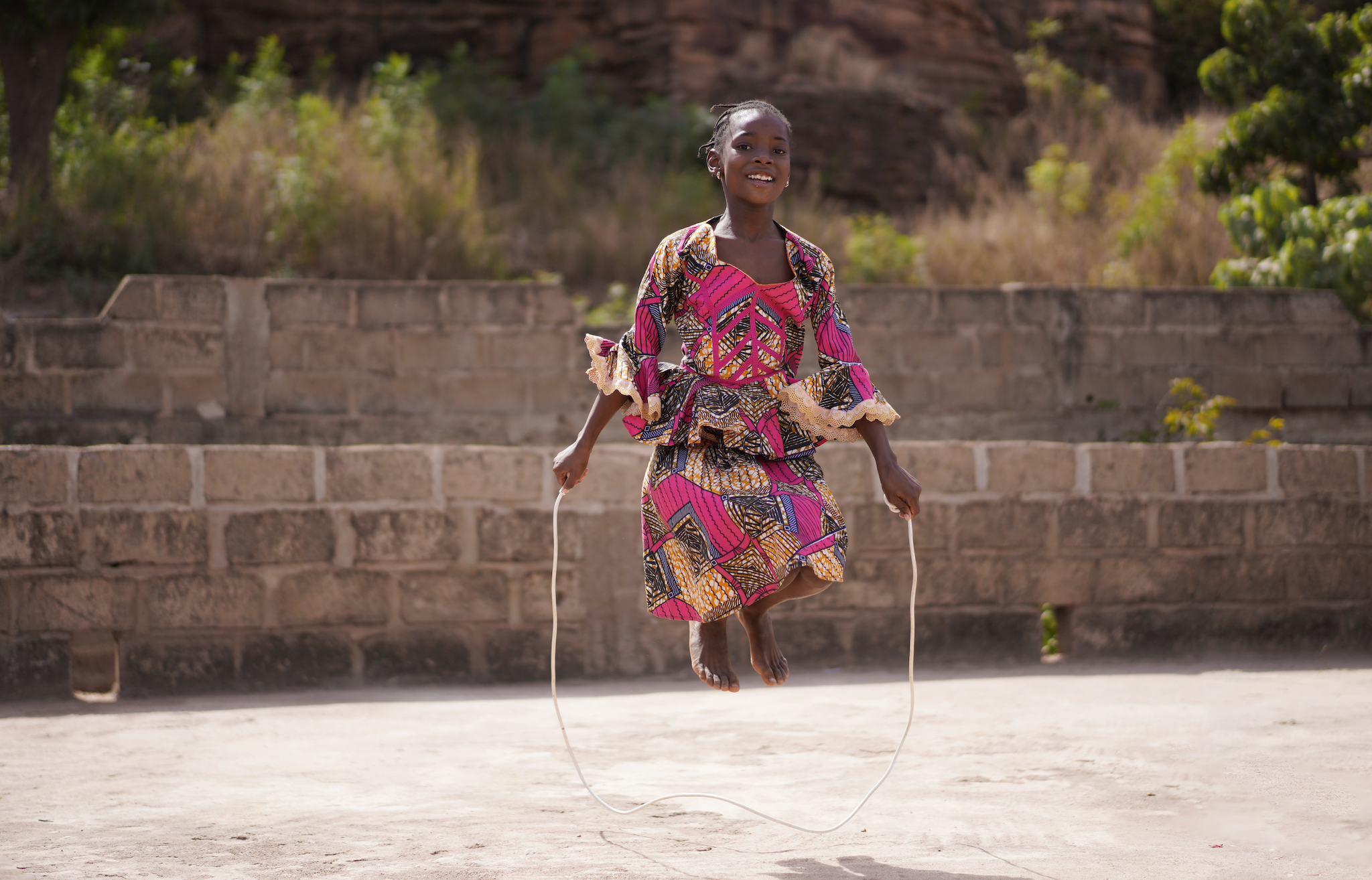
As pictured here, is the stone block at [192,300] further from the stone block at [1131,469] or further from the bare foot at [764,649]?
the bare foot at [764,649]

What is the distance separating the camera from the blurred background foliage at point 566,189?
10.3 m

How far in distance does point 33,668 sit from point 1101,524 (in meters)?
5.01

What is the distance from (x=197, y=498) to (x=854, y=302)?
5.32m

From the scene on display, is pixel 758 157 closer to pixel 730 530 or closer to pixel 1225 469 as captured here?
pixel 730 530

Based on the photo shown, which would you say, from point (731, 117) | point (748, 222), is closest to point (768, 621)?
point (748, 222)

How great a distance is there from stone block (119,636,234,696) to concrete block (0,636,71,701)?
235 mm

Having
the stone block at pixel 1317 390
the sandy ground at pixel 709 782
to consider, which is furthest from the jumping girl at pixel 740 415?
the stone block at pixel 1317 390

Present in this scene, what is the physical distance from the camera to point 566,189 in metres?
13.2

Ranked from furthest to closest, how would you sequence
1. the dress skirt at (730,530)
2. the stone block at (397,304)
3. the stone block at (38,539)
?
1. the stone block at (397,304)
2. the stone block at (38,539)
3. the dress skirt at (730,530)

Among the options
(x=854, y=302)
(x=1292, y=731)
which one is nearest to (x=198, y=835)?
(x=1292, y=731)

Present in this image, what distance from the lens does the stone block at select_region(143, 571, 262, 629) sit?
5402 mm

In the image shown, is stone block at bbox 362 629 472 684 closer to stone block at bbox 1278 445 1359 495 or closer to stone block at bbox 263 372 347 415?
stone block at bbox 263 372 347 415

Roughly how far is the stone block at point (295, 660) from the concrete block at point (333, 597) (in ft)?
0.26

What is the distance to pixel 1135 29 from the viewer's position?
66.8 ft
